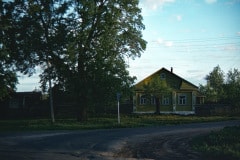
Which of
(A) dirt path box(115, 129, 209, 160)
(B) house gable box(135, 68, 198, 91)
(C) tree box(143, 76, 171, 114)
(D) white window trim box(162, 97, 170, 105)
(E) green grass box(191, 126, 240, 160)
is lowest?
(A) dirt path box(115, 129, 209, 160)

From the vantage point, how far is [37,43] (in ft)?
112

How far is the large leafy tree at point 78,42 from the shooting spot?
33906 millimetres

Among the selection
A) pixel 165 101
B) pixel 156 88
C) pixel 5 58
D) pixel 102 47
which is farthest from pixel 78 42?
pixel 165 101

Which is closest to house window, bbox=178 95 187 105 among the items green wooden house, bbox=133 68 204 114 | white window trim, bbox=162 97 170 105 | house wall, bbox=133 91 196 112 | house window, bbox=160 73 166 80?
green wooden house, bbox=133 68 204 114

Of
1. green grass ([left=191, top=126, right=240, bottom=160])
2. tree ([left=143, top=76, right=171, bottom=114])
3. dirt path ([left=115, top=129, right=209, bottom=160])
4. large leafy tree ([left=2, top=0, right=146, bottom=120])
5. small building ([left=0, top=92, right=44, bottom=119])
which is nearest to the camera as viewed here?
green grass ([left=191, top=126, right=240, bottom=160])

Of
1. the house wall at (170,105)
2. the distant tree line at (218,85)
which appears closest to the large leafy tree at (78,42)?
the house wall at (170,105)

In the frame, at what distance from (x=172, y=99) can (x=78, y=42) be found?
2421 cm

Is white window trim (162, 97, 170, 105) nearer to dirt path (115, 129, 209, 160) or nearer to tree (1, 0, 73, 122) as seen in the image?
tree (1, 0, 73, 122)

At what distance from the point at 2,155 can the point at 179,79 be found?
44.2 m

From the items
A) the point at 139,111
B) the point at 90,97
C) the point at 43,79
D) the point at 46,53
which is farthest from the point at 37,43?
the point at 139,111

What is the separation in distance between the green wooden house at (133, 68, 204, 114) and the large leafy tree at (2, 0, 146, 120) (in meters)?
17.9

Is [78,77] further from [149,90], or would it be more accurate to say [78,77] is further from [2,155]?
[2,155]

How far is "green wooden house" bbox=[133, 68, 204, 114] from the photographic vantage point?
54031mm

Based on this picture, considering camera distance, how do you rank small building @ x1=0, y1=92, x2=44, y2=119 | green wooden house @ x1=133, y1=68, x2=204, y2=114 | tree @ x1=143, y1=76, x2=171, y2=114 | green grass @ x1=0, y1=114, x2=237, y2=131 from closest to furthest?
green grass @ x1=0, y1=114, x2=237, y2=131 < tree @ x1=143, y1=76, x2=171, y2=114 < small building @ x1=0, y1=92, x2=44, y2=119 < green wooden house @ x1=133, y1=68, x2=204, y2=114
